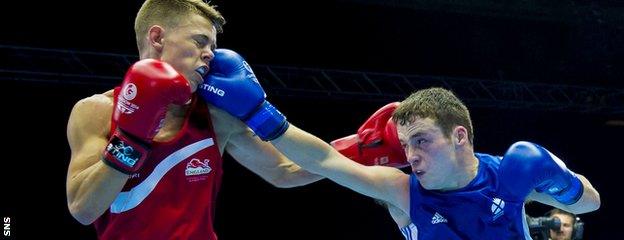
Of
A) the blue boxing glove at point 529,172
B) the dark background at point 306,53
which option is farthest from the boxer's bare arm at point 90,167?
the dark background at point 306,53

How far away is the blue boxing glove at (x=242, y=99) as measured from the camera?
7.66 ft

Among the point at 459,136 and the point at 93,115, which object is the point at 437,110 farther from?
the point at 93,115

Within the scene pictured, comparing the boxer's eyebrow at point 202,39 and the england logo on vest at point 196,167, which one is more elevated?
the boxer's eyebrow at point 202,39

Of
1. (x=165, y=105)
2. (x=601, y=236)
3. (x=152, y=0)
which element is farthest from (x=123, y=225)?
(x=601, y=236)

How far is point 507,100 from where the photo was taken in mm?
7855

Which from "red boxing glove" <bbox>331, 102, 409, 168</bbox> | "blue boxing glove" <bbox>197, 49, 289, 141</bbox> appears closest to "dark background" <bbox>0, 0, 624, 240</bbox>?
"red boxing glove" <bbox>331, 102, 409, 168</bbox>

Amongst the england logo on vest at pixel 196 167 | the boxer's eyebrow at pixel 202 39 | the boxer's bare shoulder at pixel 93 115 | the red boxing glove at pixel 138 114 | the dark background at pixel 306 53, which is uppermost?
the boxer's eyebrow at pixel 202 39

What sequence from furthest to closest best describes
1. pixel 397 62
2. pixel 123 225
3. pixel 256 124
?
→ pixel 397 62 < pixel 256 124 < pixel 123 225

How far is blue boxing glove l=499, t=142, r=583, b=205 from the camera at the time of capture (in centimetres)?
243

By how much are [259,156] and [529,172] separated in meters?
0.90

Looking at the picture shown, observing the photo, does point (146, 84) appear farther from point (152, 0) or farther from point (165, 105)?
point (152, 0)

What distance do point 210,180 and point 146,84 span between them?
0.43 meters

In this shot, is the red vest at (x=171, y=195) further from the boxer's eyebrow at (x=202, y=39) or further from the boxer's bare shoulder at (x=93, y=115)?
the boxer's eyebrow at (x=202, y=39)

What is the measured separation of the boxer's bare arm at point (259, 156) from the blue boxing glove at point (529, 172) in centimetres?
64
